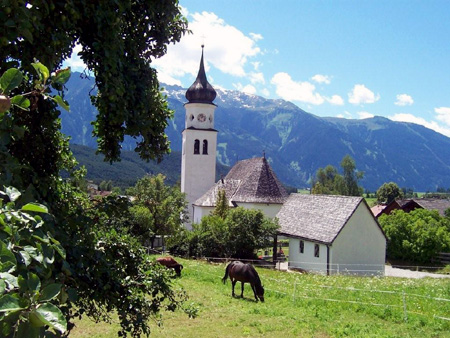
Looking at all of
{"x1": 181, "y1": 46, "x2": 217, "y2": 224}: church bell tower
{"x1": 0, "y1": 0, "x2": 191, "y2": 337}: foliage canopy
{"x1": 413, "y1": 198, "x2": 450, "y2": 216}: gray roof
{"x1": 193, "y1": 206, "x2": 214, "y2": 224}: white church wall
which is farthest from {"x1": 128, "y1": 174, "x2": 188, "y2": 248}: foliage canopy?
{"x1": 413, "y1": 198, "x2": 450, "y2": 216}: gray roof

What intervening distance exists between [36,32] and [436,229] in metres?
41.3

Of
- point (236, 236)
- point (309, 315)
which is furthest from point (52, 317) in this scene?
point (236, 236)

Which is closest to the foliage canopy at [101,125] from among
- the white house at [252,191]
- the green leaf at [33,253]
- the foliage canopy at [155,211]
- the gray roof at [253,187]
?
the green leaf at [33,253]

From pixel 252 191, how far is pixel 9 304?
4190 centimetres

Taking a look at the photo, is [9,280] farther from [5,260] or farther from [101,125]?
[101,125]

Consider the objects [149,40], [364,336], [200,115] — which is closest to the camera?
[149,40]

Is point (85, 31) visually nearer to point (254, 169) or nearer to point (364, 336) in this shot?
point (364, 336)

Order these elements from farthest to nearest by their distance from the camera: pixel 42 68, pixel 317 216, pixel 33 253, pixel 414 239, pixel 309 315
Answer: pixel 414 239 → pixel 317 216 → pixel 309 315 → pixel 42 68 → pixel 33 253

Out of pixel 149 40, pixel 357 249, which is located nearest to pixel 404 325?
pixel 149 40

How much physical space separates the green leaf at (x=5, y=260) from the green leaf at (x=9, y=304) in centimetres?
15

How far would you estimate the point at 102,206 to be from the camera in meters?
5.45

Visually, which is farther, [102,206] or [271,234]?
[271,234]

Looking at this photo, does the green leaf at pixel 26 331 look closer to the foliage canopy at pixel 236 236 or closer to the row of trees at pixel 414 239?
the foliage canopy at pixel 236 236

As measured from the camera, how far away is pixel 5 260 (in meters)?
1.46
